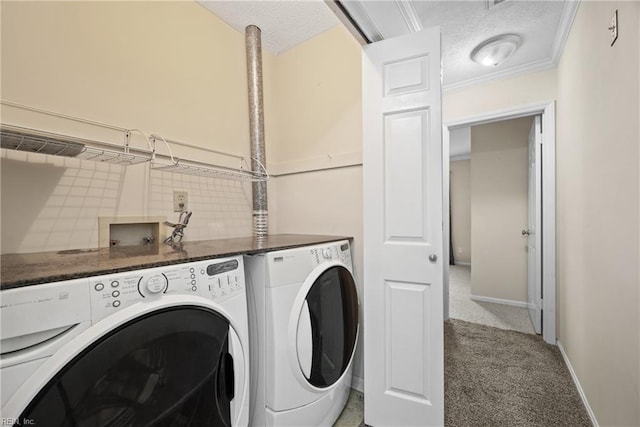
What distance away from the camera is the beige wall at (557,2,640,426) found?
1.02m

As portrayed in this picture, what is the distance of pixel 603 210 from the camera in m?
1.29

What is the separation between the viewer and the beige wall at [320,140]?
1.73m

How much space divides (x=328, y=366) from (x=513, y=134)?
3.53 m

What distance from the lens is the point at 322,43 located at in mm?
1908

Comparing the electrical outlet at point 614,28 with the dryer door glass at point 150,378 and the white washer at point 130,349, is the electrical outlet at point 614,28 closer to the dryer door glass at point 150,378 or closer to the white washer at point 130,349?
the white washer at point 130,349

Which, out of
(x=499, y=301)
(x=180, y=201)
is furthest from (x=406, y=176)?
(x=499, y=301)

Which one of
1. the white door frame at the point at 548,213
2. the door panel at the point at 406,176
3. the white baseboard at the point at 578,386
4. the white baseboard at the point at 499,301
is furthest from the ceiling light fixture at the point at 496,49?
the white baseboard at the point at 499,301

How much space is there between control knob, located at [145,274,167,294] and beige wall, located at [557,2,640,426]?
163cm

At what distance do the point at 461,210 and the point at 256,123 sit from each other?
5.74 metres

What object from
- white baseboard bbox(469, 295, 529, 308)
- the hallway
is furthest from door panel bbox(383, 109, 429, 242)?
white baseboard bbox(469, 295, 529, 308)

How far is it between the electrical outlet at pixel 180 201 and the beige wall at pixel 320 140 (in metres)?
0.68

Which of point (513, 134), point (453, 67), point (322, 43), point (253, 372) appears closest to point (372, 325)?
point (253, 372)

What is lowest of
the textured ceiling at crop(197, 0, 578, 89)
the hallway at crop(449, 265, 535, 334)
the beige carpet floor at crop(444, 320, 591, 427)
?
the hallway at crop(449, 265, 535, 334)

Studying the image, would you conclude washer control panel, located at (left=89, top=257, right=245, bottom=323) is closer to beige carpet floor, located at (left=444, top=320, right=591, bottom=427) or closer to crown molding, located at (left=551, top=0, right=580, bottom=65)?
beige carpet floor, located at (left=444, top=320, right=591, bottom=427)
